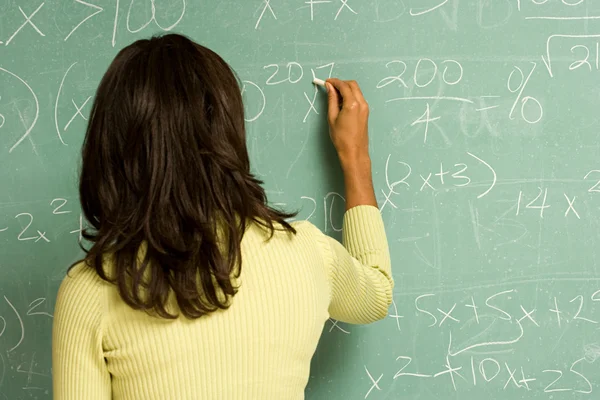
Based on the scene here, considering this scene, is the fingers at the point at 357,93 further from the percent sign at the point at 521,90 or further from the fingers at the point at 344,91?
the percent sign at the point at 521,90

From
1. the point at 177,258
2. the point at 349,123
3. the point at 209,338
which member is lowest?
the point at 209,338

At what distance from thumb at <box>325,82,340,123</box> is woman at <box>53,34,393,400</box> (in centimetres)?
40

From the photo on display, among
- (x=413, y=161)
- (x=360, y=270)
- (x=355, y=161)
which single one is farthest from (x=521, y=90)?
(x=360, y=270)

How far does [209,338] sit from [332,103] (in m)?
0.57

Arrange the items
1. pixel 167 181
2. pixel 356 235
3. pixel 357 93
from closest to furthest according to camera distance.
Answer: pixel 167 181
pixel 356 235
pixel 357 93

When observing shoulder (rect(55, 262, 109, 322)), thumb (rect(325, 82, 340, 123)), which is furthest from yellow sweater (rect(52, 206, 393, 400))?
thumb (rect(325, 82, 340, 123))

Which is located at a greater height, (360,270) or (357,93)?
(357,93)

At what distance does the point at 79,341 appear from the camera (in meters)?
0.90

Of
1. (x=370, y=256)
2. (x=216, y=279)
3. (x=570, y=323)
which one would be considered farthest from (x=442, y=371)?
(x=216, y=279)

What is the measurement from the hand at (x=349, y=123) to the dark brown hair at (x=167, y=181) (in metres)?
0.41

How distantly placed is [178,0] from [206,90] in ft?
1.72

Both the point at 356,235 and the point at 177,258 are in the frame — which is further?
the point at 356,235

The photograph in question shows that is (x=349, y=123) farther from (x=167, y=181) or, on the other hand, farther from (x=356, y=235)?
(x=167, y=181)

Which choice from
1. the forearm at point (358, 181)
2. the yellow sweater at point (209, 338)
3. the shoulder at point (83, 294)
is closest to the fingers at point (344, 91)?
the forearm at point (358, 181)
